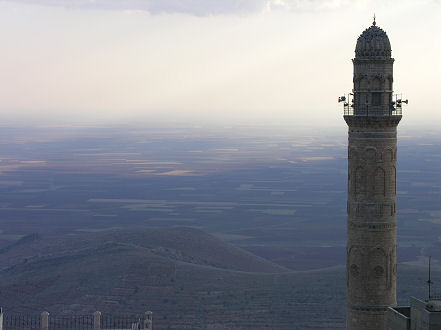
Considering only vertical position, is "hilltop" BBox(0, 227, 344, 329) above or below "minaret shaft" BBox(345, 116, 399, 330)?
below

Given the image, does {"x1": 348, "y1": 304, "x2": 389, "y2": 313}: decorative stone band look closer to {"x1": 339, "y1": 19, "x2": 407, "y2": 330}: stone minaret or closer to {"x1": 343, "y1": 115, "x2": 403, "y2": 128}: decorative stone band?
{"x1": 339, "y1": 19, "x2": 407, "y2": 330}: stone minaret

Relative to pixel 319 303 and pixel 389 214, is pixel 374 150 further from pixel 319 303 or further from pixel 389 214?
pixel 319 303

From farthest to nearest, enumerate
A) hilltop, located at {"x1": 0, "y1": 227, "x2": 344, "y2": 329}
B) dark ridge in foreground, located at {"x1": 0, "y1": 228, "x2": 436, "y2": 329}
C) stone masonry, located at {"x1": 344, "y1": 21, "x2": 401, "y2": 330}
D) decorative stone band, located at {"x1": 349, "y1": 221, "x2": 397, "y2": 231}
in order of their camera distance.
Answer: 1. hilltop, located at {"x1": 0, "y1": 227, "x2": 344, "y2": 329}
2. dark ridge in foreground, located at {"x1": 0, "y1": 228, "x2": 436, "y2": 329}
3. decorative stone band, located at {"x1": 349, "y1": 221, "x2": 397, "y2": 231}
4. stone masonry, located at {"x1": 344, "y1": 21, "x2": 401, "y2": 330}

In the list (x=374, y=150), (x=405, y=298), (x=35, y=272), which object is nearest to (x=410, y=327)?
(x=374, y=150)

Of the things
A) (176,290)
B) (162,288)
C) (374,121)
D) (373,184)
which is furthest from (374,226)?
(162,288)

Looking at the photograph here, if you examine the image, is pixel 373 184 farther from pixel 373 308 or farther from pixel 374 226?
pixel 373 308

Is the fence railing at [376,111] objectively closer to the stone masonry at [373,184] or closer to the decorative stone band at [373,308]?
the stone masonry at [373,184]

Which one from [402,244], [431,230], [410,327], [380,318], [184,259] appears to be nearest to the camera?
[410,327]

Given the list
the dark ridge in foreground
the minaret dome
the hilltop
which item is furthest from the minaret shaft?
the hilltop
